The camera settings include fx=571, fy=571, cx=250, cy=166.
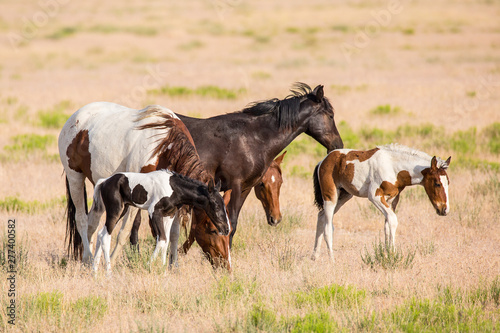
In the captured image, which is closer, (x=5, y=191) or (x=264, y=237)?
(x=264, y=237)

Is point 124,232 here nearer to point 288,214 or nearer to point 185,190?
point 185,190

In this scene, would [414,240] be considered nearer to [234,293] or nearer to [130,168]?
[234,293]

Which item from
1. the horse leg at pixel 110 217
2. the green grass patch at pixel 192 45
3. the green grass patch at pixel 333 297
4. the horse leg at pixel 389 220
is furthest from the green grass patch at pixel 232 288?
the green grass patch at pixel 192 45

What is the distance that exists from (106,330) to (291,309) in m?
1.58

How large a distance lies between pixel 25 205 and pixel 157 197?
4.40m

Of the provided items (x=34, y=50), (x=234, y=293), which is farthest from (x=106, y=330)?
(x=34, y=50)

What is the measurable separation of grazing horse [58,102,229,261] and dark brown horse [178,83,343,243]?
0.64 metres

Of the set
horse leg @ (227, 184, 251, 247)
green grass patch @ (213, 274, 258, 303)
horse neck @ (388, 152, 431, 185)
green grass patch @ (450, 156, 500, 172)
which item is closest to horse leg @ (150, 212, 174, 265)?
green grass patch @ (213, 274, 258, 303)

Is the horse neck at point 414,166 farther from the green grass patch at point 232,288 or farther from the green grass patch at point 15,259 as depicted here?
the green grass patch at point 15,259

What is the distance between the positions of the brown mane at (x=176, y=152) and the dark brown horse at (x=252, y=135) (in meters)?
0.71

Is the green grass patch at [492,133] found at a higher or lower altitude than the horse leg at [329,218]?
higher

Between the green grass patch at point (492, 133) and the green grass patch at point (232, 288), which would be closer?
the green grass patch at point (232, 288)

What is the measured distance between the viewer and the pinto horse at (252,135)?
6.76 m

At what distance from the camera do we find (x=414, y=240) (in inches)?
299
